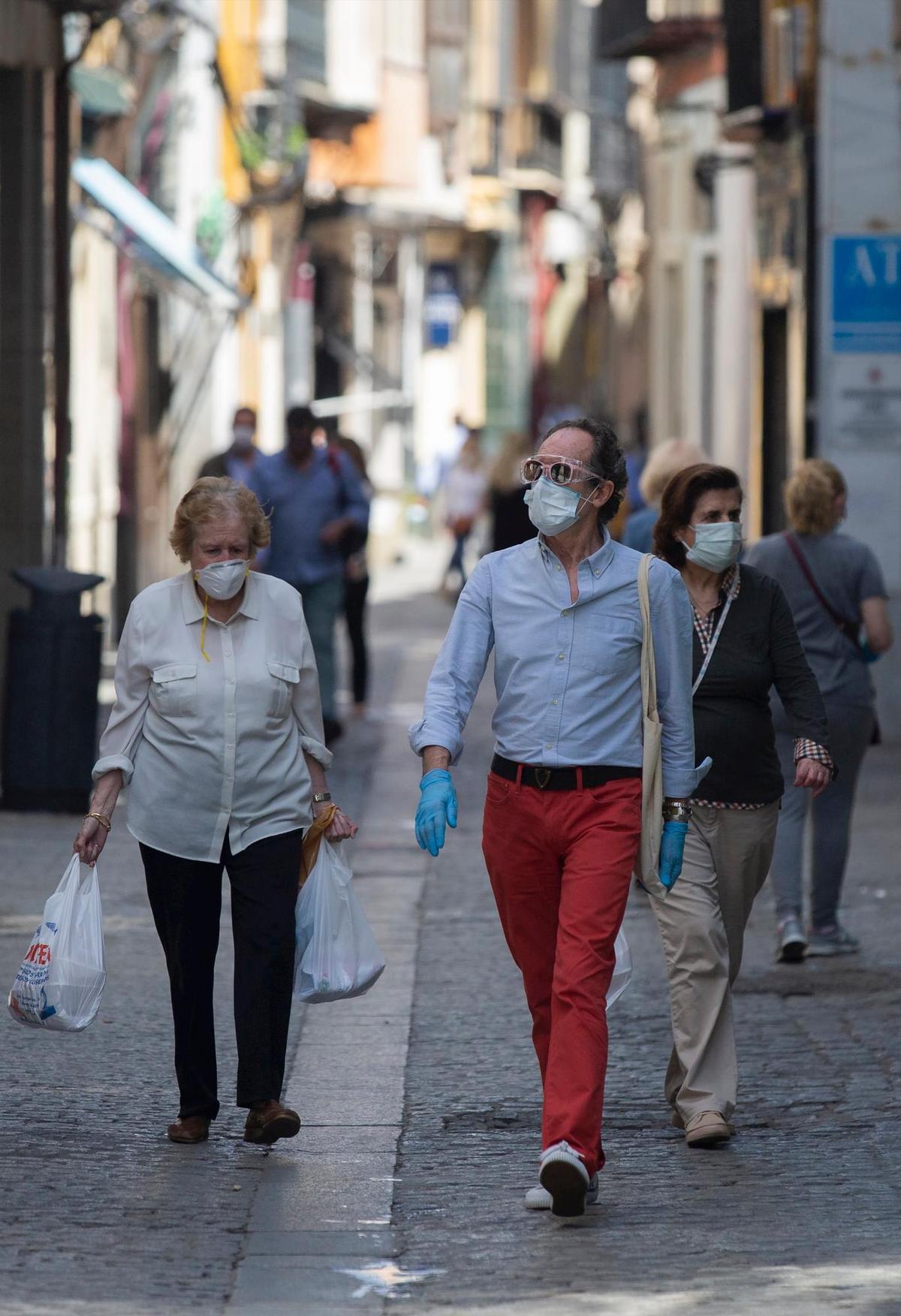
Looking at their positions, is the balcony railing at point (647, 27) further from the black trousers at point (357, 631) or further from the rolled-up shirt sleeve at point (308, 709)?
the rolled-up shirt sleeve at point (308, 709)

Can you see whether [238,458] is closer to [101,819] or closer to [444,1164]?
[101,819]

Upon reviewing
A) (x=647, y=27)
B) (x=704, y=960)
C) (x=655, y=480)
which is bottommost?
(x=704, y=960)

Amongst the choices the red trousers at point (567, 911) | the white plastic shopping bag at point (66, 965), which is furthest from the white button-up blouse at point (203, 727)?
the red trousers at point (567, 911)

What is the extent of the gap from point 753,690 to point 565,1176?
1.69 metres

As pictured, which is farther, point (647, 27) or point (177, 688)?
point (647, 27)

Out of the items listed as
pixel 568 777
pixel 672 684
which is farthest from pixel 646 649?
pixel 568 777

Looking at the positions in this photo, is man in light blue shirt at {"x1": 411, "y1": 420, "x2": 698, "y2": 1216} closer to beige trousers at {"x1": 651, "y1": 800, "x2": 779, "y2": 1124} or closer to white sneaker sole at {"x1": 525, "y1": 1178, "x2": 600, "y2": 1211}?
white sneaker sole at {"x1": 525, "y1": 1178, "x2": 600, "y2": 1211}

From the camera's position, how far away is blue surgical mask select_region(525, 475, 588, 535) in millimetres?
5949

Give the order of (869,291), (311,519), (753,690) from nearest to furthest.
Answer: (753,690), (311,519), (869,291)

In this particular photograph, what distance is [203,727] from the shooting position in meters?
6.35

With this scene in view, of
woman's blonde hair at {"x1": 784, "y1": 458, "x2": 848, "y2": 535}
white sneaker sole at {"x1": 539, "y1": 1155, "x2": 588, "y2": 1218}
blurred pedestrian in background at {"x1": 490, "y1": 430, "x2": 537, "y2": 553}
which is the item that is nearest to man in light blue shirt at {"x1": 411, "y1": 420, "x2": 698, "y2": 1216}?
white sneaker sole at {"x1": 539, "y1": 1155, "x2": 588, "y2": 1218}

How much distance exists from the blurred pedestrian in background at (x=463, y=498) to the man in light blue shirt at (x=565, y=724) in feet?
61.2

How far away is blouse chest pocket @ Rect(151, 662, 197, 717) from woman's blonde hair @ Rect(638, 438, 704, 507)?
3.67m

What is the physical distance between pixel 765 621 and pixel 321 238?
2969cm
